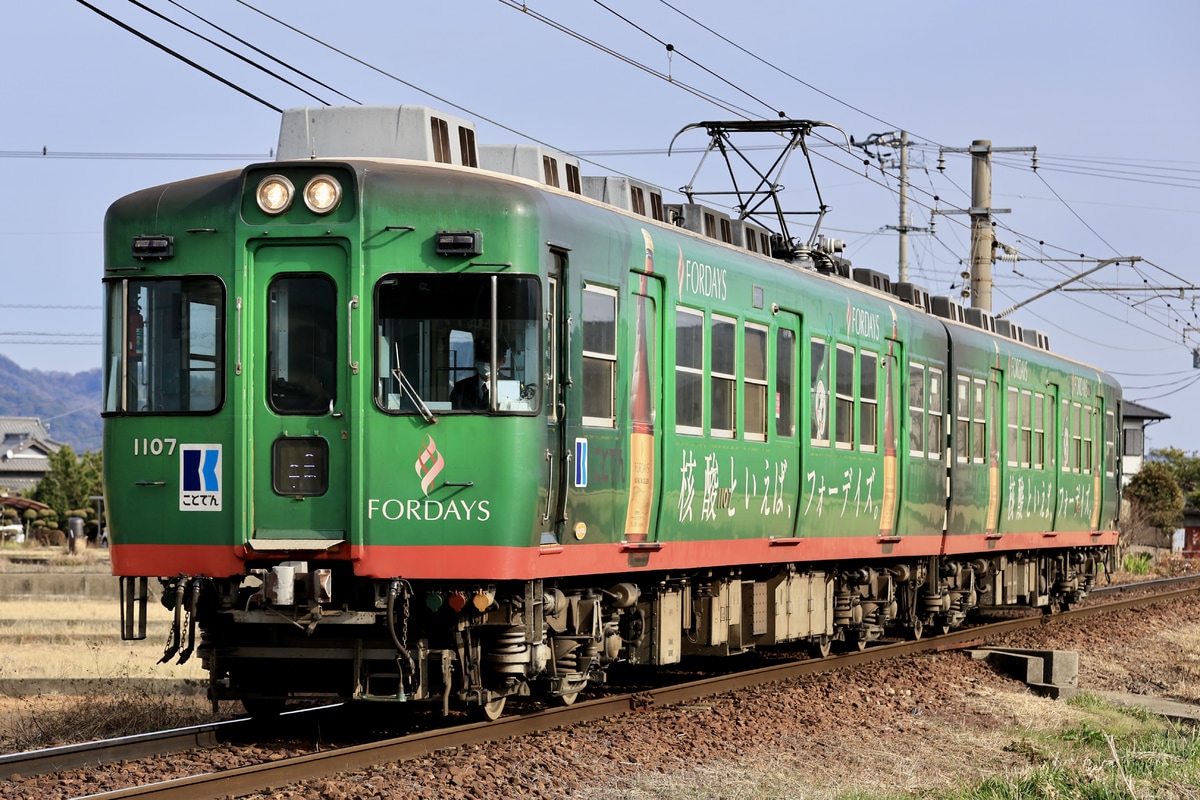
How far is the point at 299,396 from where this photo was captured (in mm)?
9820

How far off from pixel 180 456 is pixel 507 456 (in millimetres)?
1939

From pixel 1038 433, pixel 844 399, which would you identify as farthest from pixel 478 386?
pixel 1038 433

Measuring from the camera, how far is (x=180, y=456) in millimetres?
9859

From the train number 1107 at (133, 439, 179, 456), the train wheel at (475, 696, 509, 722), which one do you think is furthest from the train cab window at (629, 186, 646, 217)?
the train number 1107 at (133, 439, 179, 456)

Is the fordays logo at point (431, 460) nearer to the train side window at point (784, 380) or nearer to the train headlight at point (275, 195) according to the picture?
the train headlight at point (275, 195)

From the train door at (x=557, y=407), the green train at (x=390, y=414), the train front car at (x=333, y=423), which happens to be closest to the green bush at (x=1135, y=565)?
the green train at (x=390, y=414)

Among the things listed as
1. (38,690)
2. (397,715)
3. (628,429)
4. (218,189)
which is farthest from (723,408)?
(38,690)

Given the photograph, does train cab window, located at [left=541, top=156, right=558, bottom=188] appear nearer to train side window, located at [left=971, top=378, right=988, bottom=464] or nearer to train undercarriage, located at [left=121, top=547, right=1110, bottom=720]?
train undercarriage, located at [left=121, top=547, right=1110, bottom=720]

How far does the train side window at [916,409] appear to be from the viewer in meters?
17.4

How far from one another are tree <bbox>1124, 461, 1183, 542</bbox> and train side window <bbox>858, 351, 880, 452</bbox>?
1686 inches

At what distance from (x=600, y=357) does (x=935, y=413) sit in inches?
329

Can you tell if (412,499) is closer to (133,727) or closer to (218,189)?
(218,189)

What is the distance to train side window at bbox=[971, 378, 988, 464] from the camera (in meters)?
19.6

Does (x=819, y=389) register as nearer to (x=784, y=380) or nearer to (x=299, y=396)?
(x=784, y=380)
